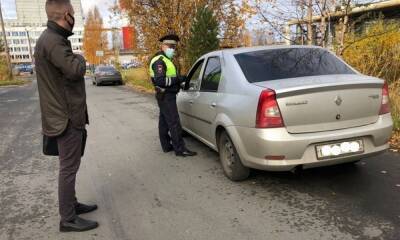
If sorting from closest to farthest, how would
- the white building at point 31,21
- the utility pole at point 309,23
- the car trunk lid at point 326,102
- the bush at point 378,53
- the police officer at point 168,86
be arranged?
the car trunk lid at point 326,102 → the police officer at point 168,86 → the utility pole at point 309,23 → the bush at point 378,53 → the white building at point 31,21

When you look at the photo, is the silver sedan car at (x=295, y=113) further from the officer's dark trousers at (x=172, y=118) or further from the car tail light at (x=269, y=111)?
the officer's dark trousers at (x=172, y=118)

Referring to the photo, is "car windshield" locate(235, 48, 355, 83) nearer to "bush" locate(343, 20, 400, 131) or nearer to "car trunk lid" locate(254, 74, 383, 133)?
"car trunk lid" locate(254, 74, 383, 133)

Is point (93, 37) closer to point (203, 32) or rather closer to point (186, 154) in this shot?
point (203, 32)

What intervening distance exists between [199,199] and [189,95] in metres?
2.24

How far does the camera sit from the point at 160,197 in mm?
4484

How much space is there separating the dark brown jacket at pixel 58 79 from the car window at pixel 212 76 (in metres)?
2.06

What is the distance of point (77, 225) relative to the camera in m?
3.73

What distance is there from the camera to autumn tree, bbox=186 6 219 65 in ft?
49.9

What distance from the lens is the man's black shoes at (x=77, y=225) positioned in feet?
12.2

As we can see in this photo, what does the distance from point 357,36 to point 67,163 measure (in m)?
9.93

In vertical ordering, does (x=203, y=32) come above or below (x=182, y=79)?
above

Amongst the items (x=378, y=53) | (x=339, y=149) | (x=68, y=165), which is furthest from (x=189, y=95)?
(x=378, y=53)

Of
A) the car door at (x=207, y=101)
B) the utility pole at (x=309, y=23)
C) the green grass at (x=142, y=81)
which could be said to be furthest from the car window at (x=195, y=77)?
the green grass at (x=142, y=81)


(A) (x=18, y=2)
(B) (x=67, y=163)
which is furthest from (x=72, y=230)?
(A) (x=18, y=2)
